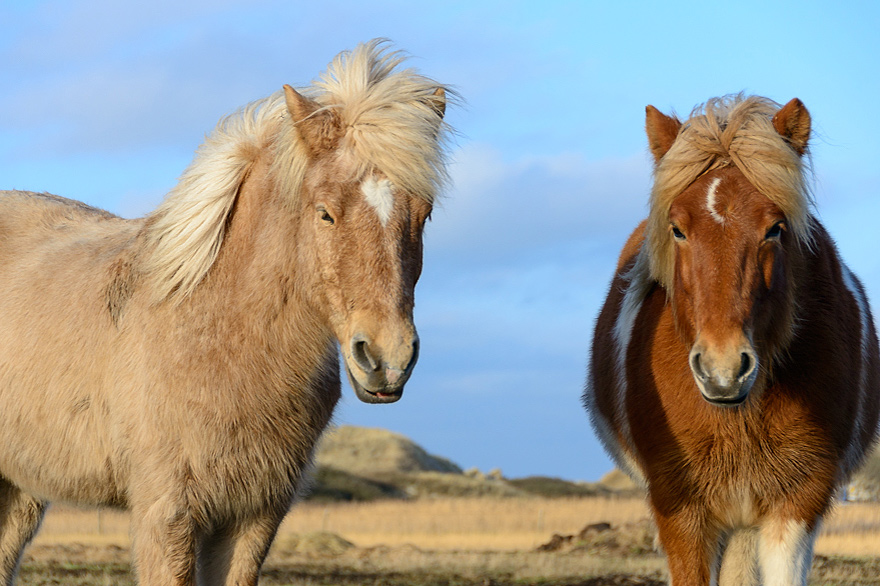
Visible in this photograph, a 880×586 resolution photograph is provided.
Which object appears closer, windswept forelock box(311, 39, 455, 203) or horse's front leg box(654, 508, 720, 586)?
windswept forelock box(311, 39, 455, 203)

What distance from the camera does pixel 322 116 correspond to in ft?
11.9

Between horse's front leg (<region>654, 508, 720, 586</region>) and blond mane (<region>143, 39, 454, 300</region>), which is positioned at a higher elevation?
blond mane (<region>143, 39, 454, 300</region>)

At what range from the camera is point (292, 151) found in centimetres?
366

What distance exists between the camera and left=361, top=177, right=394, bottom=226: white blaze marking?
3.32m

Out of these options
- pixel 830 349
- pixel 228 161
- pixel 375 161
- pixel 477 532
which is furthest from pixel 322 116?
pixel 477 532

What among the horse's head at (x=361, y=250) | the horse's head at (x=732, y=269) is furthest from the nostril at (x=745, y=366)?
the horse's head at (x=361, y=250)

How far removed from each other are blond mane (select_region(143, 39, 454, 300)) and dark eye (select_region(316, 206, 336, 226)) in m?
0.19

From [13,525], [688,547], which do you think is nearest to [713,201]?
[688,547]

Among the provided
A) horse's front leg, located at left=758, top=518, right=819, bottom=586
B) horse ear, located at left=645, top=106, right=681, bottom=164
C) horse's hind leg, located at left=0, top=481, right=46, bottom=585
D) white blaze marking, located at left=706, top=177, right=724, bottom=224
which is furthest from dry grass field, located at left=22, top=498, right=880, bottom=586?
horse's hind leg, located at left=0, top=481, right=46, bottom=585

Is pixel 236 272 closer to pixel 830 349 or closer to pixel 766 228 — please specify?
pixel 766 228

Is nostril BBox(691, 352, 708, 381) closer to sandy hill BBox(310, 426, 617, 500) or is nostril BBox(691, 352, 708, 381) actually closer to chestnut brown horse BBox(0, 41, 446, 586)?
chestnut brown horse BBox(0, 41, 446, 586)

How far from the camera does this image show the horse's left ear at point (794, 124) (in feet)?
13.6

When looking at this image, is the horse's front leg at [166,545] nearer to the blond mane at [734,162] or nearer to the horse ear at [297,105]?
the horse ear at [297,105]

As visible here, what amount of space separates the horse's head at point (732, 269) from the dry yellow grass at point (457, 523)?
33.9 feet
